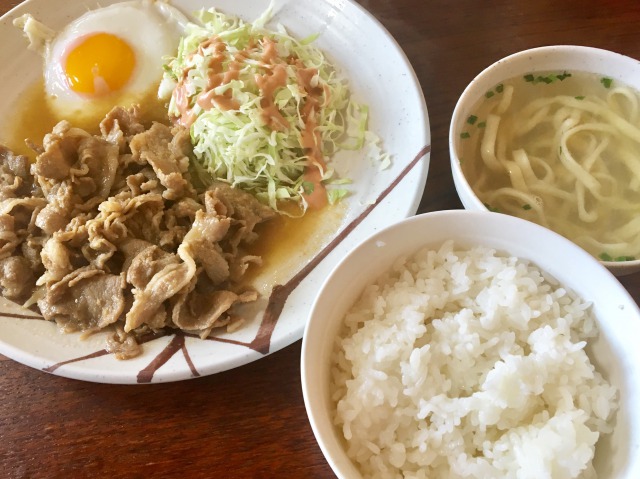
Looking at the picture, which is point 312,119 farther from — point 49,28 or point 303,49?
point 49,28

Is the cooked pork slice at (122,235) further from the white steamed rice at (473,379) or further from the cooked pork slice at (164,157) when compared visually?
the white steamed rice at (473,379)

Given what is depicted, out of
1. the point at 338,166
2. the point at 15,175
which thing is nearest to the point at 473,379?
the point at 338,166

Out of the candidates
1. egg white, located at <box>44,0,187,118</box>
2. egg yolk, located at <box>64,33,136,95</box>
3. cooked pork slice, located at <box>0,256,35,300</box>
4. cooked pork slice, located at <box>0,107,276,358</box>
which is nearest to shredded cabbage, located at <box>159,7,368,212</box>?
cooked pork slice, located at <box>0,107,276,358</box>

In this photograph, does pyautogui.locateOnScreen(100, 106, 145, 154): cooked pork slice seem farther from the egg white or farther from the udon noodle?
the udon noodle

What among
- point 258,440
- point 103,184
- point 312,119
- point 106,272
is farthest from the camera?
point 312,119

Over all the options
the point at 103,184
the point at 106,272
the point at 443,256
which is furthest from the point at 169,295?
the point at 443,256

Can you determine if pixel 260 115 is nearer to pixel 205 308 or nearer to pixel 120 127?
pixel 120 127
